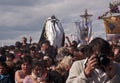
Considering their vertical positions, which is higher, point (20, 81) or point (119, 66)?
point (119, 66)

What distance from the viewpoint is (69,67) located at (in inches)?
356

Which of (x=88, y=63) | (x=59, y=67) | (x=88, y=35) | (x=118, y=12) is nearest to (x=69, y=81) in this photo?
(x=88, y=63)

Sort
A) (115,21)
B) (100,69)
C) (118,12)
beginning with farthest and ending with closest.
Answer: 1. (118,12)
2. (115,21)
3. (100,69)

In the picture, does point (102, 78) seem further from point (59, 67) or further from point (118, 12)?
point (118, 12)

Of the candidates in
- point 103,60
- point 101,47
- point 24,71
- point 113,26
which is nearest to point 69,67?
point 24,71

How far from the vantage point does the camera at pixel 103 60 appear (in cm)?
504

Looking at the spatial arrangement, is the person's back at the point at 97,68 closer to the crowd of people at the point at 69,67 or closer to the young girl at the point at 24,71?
the crowd of people at the point at 69,67

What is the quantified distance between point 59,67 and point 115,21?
1522 centimetres

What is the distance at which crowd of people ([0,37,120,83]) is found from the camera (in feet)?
17.0

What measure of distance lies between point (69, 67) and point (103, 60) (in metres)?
4.00

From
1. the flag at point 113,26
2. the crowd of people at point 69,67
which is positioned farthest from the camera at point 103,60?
the flag at point 113,26

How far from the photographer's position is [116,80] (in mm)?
5273

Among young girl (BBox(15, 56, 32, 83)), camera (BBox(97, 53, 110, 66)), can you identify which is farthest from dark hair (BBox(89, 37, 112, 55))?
young girl (BBox(15, 56, 32, 83))

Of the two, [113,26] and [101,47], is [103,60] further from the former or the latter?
[113,26]
